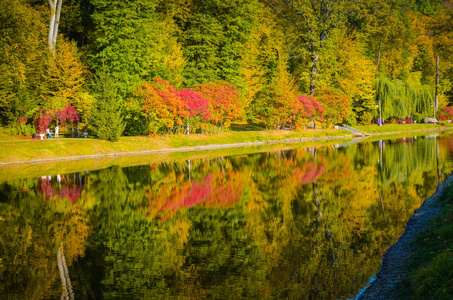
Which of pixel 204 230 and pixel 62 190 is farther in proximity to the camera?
pixel 62 190

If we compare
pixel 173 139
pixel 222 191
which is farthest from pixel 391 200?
pixel 173 139

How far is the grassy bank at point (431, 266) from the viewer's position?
321 inches

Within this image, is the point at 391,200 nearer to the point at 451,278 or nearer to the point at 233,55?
the point at 451,278

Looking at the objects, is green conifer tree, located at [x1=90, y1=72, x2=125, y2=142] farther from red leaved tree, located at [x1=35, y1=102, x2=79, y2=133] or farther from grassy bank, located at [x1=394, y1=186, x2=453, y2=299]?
grassy bank, located at [x1=394, y1=186, x2=453, y2=299]

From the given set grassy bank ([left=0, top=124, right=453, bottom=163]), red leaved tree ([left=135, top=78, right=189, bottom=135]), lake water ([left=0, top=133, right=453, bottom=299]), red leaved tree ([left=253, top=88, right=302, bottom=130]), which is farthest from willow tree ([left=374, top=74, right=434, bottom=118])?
lake water ([left=0, top=133, right=453, bottom=299])

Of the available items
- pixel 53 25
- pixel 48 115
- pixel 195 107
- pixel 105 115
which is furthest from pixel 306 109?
pixel 48 115

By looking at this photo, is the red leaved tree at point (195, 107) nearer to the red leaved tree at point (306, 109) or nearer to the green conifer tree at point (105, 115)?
the green conifer tree at point (105, 115)

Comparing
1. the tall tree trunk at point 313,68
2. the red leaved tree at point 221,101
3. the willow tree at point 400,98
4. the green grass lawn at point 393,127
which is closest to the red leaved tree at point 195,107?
the red leaved tree at point 221,101

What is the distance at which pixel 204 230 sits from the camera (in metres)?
15.6

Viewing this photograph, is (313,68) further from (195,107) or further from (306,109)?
(195,107)

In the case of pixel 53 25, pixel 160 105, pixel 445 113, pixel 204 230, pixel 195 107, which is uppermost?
pixel 53 25

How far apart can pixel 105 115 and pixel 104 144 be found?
2607 mm

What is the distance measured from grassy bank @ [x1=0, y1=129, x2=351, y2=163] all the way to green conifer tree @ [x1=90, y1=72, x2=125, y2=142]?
0.80 meters

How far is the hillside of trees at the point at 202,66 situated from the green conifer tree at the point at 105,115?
0.10m
